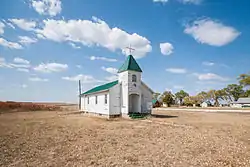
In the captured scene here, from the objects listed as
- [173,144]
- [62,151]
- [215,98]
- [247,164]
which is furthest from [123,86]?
[215,98]

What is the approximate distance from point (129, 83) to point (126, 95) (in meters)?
1.38

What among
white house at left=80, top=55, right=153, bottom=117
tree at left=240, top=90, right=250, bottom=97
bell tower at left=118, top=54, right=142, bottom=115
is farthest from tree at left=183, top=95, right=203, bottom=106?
bell tower at left=118, top=54, right=142, bottom=115

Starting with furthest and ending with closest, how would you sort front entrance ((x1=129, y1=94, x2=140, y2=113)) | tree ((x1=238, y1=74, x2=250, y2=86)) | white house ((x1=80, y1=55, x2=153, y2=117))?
tree ((x1=238, y1=74, x2=250, y2=86))
front entrance ((x1=129, y1=94, x2=140, y2=113))
white house ((x1=80, y1=55, x2=153, y2=117))

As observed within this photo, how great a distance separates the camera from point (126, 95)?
819 inches

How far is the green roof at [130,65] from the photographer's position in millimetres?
21153

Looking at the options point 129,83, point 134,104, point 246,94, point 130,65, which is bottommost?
point 134,104

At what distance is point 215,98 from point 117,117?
76209 millimetres

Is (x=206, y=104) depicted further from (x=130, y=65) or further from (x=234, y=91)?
(x=130, y=65)

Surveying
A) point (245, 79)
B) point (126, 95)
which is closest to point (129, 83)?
point (126, 95)

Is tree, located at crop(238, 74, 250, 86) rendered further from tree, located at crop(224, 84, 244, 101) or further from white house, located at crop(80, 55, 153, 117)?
white house, located at crop(80, 55, 153, 117)

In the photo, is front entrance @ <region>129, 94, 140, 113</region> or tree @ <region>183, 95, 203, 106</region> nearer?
front entrance @ <region>129, 94, 140, 113</region>

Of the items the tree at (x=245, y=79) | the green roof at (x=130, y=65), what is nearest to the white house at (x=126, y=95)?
the green roof at (x=130, y=65)

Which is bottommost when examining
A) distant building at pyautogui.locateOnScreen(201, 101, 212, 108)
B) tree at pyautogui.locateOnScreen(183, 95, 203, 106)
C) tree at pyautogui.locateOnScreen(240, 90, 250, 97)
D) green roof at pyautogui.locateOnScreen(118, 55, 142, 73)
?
distant building at pyautogui.locateOnScreen(201, 101, 212, 108)

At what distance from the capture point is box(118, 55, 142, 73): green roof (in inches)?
833
